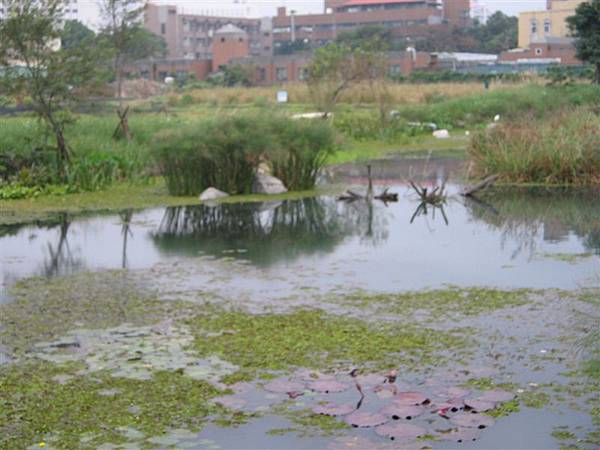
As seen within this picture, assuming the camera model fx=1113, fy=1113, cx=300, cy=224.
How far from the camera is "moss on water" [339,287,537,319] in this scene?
31.0ft

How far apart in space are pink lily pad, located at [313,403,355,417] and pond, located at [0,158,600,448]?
0.14 ft

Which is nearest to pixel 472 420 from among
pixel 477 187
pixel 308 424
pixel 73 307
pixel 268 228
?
pixel 308 424

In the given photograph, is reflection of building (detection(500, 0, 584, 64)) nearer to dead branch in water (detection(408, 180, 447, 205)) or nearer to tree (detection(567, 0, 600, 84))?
tree (detection(567, 0, 600, 84))

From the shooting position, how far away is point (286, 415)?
21.7 feet

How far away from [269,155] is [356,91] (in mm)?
23277

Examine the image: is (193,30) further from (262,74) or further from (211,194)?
(211,194)

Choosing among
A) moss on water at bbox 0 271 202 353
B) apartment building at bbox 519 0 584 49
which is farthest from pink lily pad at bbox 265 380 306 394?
apartment building at bbox 519 0 584 49

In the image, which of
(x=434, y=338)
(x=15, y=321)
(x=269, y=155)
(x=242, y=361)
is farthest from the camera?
(x=269, y=155)

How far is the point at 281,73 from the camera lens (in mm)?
76688

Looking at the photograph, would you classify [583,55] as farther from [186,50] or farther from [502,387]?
[186,50]

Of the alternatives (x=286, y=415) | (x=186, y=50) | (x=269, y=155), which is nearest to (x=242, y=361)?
(x=286, y=415)

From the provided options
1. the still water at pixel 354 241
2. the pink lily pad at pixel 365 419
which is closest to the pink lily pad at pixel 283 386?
the pink lily pad at pixel 365 419

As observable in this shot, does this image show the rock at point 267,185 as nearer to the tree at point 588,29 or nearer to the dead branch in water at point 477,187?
the dead branch in water at point 477,187

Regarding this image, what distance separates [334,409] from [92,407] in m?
1.48
